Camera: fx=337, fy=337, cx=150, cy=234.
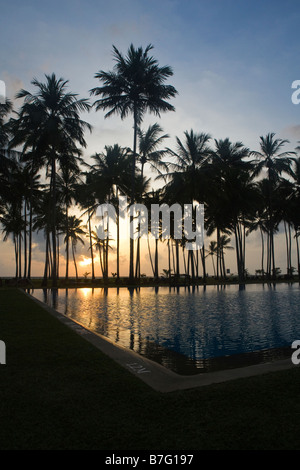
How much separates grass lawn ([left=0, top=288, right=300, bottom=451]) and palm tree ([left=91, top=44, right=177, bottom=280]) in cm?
2703

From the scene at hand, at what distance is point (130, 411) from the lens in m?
3.00

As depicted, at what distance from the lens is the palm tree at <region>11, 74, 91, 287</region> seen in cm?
2880

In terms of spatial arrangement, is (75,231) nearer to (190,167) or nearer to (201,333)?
(190,167)

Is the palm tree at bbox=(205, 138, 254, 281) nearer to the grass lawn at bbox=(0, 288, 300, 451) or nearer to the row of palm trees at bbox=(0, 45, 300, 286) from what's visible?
the row of palm trees at bbox=(0, 45, 300, 286)

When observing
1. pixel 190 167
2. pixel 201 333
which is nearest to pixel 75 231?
pixel 190 167

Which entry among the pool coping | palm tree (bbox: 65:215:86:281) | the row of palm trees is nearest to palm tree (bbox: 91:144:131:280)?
the row of palm trees

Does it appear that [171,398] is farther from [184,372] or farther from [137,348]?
[137,348]

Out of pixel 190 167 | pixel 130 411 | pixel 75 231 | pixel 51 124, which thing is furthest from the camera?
pixel 75 231

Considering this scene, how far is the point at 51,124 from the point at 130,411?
28.8 meters

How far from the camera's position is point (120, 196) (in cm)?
3744

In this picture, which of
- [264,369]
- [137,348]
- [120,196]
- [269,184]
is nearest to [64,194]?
[120,196]

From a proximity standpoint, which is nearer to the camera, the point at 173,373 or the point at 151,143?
the point at 173,373

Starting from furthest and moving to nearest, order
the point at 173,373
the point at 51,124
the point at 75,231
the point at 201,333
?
the point at 75,231, the point at 51,124, the point at 201,333, the point at 173,373

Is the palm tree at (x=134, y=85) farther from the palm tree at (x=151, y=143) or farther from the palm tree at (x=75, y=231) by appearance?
the palm tree at (x=75, y=231)
